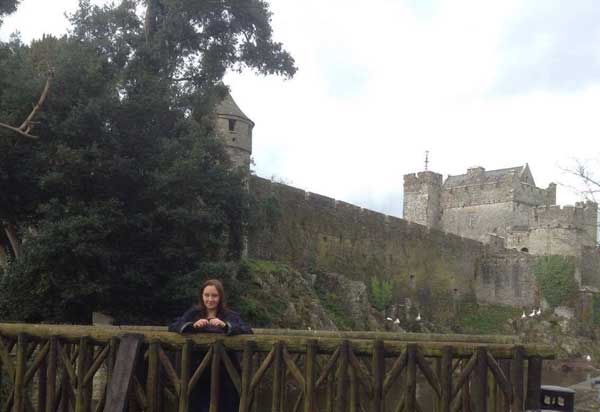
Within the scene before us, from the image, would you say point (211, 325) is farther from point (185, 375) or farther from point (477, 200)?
point (477, 200)

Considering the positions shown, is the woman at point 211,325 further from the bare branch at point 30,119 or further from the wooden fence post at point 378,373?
the bare branch at point 30,119

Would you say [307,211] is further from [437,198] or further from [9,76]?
[437,198]

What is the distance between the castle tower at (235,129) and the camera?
29.1m

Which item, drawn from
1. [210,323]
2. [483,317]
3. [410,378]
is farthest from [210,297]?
[483,317]

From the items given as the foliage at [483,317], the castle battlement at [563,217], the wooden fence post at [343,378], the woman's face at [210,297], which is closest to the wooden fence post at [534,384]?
the wooden fence post at [343,378]

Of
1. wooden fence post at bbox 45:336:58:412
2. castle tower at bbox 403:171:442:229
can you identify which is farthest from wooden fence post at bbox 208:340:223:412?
castle tower at bbox 403:171:442:229

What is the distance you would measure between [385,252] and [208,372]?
3084 cm

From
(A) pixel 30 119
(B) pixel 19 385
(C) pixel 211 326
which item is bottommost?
(B) pixel 19 385

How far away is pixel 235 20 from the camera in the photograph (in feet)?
76.6

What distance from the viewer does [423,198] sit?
5928cm

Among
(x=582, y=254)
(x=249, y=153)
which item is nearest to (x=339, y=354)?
(x=249, y=153)

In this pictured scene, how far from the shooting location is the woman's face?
7828 mm

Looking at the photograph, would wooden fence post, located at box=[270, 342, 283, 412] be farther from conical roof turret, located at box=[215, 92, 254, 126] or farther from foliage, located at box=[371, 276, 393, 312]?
foliage, located at box=[371, 276, 393, 312]

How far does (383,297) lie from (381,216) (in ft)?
13.8
